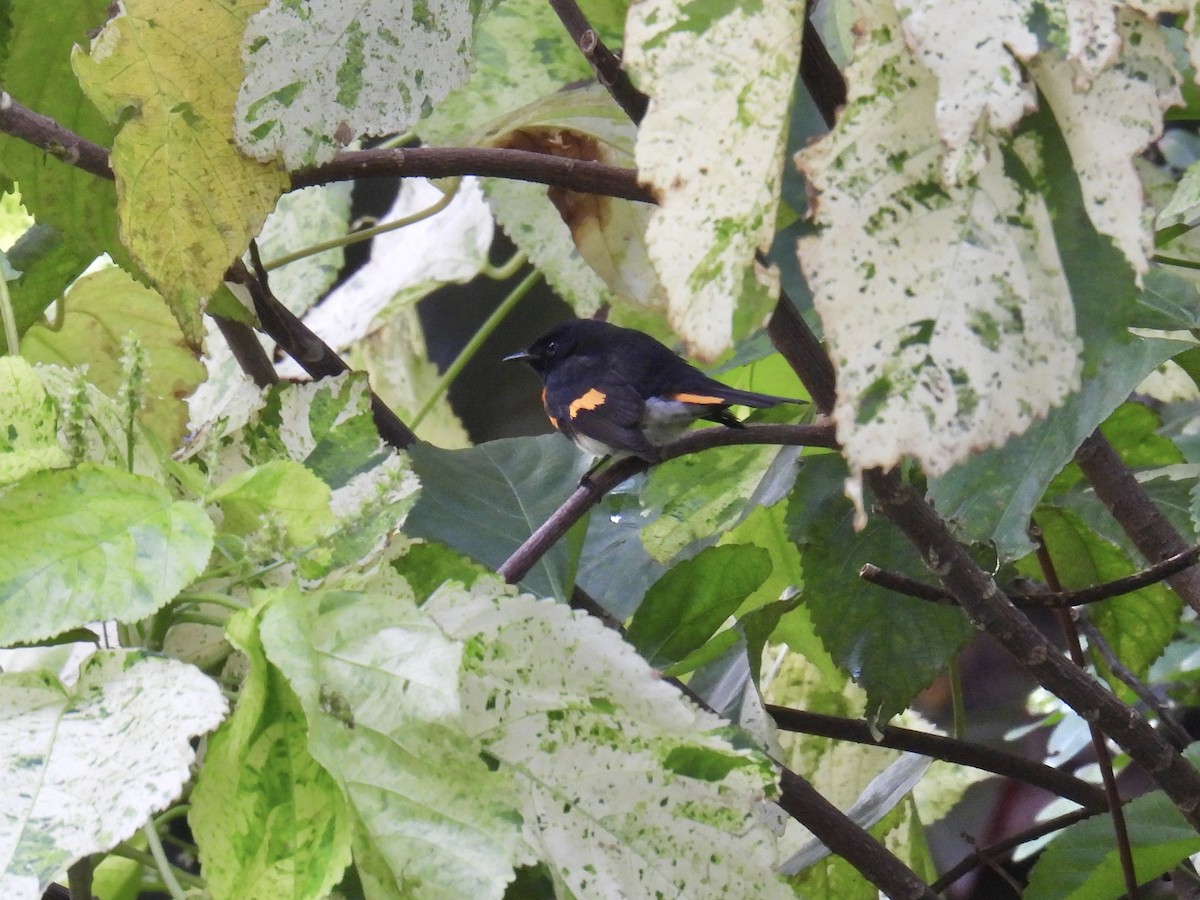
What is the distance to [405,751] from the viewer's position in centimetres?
38

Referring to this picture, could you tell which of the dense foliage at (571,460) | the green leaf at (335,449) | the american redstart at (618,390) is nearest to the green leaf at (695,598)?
the dense foliage at (571,460)

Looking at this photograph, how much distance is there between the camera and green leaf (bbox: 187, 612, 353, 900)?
1.28ft

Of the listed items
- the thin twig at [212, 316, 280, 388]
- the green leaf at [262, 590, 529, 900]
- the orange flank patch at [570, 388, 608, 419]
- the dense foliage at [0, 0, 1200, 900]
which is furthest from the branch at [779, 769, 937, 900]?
the orange flank patch at [570, 388, 608, 419]

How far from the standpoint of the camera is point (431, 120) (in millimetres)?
833

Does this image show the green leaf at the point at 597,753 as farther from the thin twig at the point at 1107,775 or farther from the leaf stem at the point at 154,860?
the thin twig at the point at 1107,775

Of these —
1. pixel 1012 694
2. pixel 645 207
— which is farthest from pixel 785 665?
pixel 1012 694

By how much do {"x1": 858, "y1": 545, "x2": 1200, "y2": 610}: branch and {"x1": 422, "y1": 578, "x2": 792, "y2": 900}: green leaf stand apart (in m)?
0.20

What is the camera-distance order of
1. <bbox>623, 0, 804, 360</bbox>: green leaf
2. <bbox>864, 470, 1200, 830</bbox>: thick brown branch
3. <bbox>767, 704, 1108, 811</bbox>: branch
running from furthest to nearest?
<bbox>767, 704, 1108, 811</bbox>: branch, <bbox>864, 470, 1200, 830</bbox>: thick brown branch, <bbox>623, 0, 804, 360</bbox>: green leaf

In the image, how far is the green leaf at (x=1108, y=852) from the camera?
0.77m

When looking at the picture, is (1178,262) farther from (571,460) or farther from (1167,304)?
(571,460)

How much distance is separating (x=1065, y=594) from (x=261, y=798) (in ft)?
1.62

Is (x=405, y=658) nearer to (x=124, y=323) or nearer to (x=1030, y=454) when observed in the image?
(x=1030, y=454)

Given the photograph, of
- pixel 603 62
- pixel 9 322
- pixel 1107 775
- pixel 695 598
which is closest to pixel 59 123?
pixel 9 322

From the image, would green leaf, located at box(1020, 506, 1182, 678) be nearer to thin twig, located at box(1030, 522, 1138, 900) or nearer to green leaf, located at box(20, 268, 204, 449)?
thin twig, located at box(1030, 522, 1138, 900)
